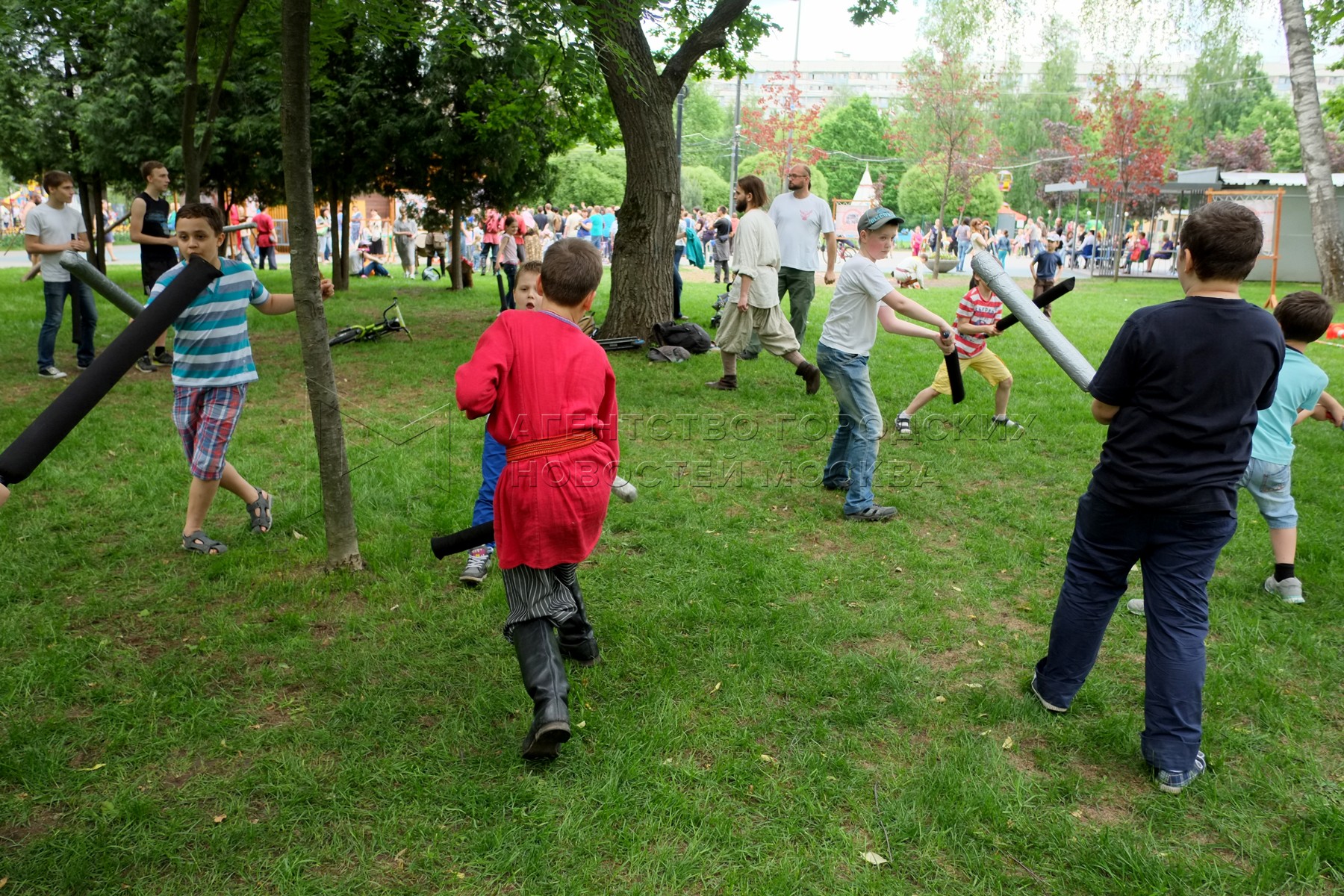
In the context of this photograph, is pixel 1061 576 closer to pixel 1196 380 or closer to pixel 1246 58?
pixel 1196 380

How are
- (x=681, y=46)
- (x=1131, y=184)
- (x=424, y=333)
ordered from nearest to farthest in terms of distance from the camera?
1. (x=681, y=46)
2. (x=424, y=333)
3. (x=1131, y=184)

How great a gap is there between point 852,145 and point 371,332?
6118 centimetres

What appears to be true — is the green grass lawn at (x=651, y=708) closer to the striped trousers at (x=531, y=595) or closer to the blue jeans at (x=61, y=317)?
the striped trousers at (x=531, y=595)

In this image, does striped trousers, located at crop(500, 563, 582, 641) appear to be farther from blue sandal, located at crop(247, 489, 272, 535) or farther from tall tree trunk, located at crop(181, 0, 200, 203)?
tall tree trunk, located at crop(181, 0, 200, 203)

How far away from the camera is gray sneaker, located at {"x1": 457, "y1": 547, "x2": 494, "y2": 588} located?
4.83 m

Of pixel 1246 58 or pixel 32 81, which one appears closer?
pixel 32 81

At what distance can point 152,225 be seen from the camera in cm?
975

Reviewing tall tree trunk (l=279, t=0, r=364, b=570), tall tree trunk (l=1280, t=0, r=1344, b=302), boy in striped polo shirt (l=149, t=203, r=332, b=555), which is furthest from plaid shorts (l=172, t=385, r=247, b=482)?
tall tree trunk (l=1280, t=0, r=1344, b=302)

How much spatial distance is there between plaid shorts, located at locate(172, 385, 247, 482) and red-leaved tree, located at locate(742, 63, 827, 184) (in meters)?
38.1

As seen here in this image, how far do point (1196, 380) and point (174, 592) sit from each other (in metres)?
4.64

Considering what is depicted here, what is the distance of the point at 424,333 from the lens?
43.9 feet

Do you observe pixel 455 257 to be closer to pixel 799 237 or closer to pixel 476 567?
pixel 799 237

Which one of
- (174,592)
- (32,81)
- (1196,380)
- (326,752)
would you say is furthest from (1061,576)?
(32,81)

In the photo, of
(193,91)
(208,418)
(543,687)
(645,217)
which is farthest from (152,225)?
(543,687)
